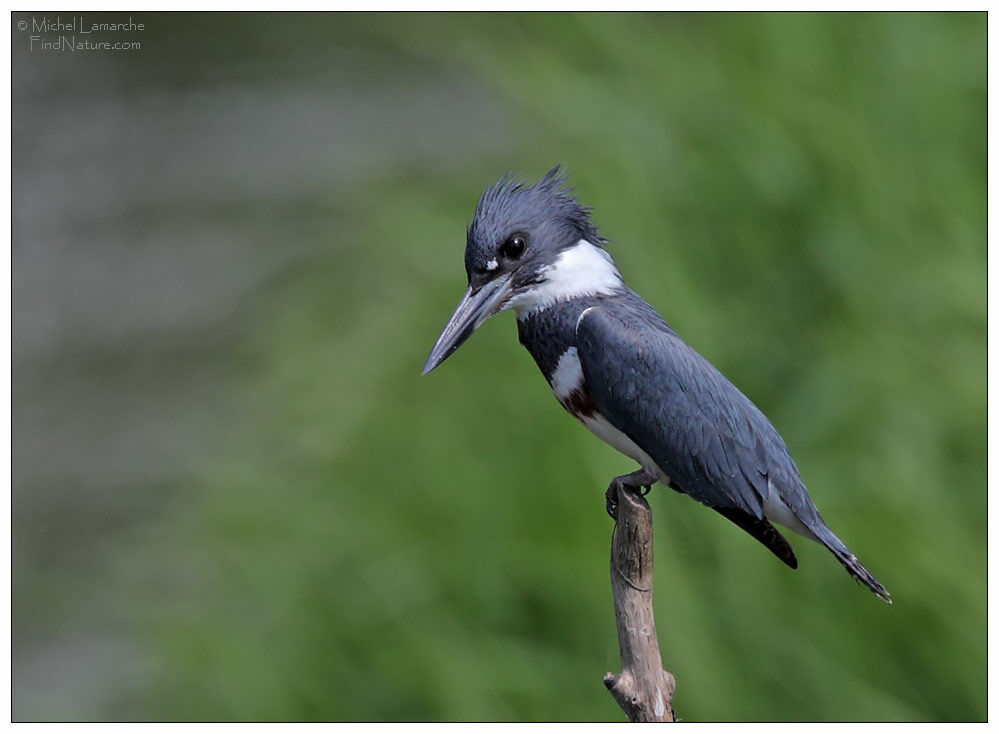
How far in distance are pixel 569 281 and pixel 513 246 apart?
0.12 meters

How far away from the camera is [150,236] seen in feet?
18.6

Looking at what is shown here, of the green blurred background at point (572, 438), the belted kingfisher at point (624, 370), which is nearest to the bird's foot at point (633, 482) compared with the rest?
the belted kingfisher at point (624, 370)

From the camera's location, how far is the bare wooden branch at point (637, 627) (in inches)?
71.0

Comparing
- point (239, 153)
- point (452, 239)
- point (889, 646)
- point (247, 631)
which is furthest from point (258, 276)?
point (889, 646)

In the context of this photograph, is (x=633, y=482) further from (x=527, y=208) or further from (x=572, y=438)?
(x=572, y=438)

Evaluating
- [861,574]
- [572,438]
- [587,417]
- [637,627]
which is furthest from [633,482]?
[572,438]

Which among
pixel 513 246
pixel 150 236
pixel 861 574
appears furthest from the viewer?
pixel 150 236

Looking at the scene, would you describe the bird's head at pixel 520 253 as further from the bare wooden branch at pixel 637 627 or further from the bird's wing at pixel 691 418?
the bare wooden branch at pixel 637 627

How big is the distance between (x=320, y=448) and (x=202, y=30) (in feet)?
9.37

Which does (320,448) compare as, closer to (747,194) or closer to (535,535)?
(535,535)

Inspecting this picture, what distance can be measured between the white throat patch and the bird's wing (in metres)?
0.11

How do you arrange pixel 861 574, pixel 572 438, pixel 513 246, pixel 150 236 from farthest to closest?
1. pixel 150 236
2. pixel 572 438
3. pixel 513 246
4. pixel 861 574

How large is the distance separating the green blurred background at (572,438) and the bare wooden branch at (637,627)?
96 centimetres

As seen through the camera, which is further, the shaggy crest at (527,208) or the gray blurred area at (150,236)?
the gray blurred area at (150,236)
